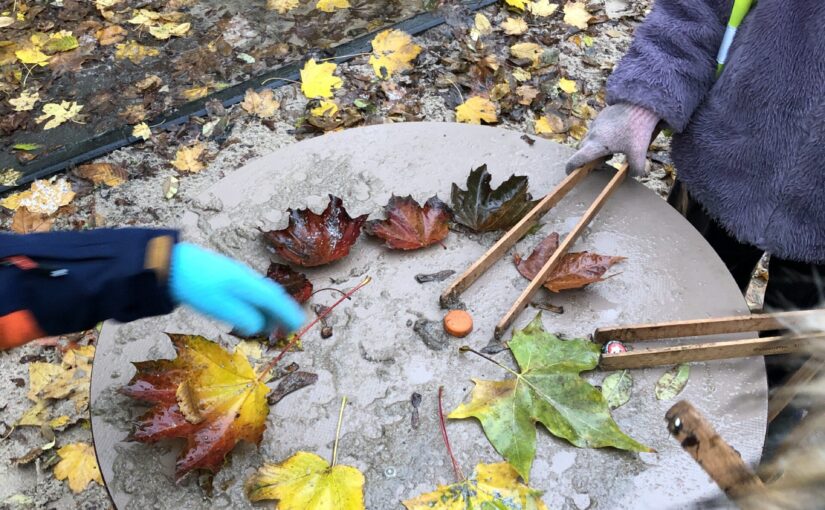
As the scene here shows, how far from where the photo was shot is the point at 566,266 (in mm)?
1222

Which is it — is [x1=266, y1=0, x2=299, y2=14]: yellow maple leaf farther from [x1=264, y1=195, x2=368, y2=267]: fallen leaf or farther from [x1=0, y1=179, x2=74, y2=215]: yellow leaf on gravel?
[x1=264, y1=195, x2=368, y2=267]: fallen leaf

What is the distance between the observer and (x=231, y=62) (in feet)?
10.3

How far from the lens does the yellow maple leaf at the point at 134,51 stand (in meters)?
3.17

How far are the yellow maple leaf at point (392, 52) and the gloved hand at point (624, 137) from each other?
186 centimetres

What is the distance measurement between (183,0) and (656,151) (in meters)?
2.64

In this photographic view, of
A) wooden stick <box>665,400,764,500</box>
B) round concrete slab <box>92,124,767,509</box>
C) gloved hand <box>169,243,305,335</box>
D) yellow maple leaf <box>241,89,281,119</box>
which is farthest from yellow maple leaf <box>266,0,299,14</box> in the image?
wooden stick <box>665,400,764,500</box>

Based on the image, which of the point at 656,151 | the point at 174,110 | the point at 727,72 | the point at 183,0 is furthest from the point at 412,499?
the point at 183,0

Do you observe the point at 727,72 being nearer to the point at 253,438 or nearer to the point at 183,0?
the point at 253,438

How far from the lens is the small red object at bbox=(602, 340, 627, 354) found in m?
1.12

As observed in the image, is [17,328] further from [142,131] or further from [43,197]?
[142,131]

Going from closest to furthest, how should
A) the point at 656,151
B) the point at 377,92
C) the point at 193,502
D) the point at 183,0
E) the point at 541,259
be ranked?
the point at 193,502, the point at 541,259, the point at 656,151, the point at 377,92, the point at 183,0

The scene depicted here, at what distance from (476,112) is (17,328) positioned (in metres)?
2.23

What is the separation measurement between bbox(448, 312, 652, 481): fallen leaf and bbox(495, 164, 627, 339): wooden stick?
0.04m

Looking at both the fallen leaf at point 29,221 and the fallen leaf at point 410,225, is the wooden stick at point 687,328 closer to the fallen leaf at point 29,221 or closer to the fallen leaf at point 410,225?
the fallen leaf at point 410,225
